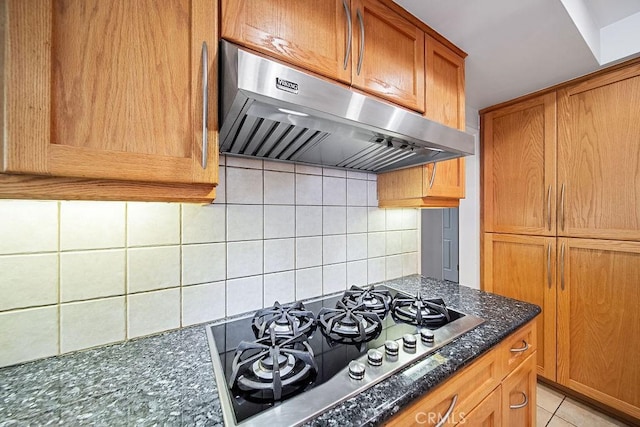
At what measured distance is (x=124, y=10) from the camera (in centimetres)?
52

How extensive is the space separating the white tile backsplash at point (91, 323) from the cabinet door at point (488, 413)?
1.06 metres

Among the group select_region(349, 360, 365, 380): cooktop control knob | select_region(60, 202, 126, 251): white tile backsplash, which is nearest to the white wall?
select_region(349, 360, 365, 380): cooktop control knob

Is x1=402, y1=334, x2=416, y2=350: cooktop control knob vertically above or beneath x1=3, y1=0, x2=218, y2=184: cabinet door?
beneath

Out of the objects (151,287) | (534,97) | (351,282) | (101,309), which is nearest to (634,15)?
(534,97)

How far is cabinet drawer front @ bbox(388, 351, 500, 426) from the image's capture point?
59 cm

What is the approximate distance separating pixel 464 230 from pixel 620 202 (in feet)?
2.78

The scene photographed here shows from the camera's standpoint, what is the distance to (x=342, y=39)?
0.80m

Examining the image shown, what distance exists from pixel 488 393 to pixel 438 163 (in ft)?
2.93

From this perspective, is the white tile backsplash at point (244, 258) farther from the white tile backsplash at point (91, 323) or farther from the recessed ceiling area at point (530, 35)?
the recessed ceiling area at point (530, 35)

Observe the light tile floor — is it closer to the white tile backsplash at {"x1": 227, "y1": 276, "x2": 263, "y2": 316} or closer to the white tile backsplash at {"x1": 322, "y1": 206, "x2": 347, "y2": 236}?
the white tile backsplash at {"x1": 322, "y1": 206, "x2": 347, "y2": 236}

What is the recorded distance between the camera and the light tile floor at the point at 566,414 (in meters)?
1.41

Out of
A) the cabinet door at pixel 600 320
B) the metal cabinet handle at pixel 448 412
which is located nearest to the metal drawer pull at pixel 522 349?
the metal cabinet handle at pixel 448 412

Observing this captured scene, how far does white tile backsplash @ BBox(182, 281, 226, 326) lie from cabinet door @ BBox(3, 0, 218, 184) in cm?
50

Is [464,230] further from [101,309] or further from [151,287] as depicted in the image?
[101,309]
